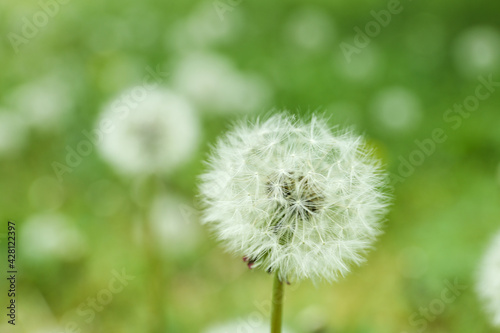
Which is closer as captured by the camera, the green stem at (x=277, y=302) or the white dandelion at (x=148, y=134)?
the green stem at (x=277, y=302)

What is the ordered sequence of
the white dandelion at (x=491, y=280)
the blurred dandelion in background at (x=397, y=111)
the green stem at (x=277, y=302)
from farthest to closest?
the blurred dandelion in background at (x=397, y=111)
the white dandelion at (x=491, y=280)
the green stem at (x=277, y=302)

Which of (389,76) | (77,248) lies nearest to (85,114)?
(77,248)

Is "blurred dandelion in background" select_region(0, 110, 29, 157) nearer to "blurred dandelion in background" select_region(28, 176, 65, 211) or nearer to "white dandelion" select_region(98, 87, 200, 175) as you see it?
"blurred dandelion in background" select_region(28, 176, 65, 211)

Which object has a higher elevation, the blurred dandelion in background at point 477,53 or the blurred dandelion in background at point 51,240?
the blurred dandelion in background at point 477,53

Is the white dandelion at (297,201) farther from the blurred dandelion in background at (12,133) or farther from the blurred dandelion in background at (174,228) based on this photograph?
the blurred dandelion in background at (12,133)

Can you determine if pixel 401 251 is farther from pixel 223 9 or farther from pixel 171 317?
pixel 223 9

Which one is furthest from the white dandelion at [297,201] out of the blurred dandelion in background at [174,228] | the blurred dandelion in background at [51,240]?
the blurred dandelion in background at [51,240]
